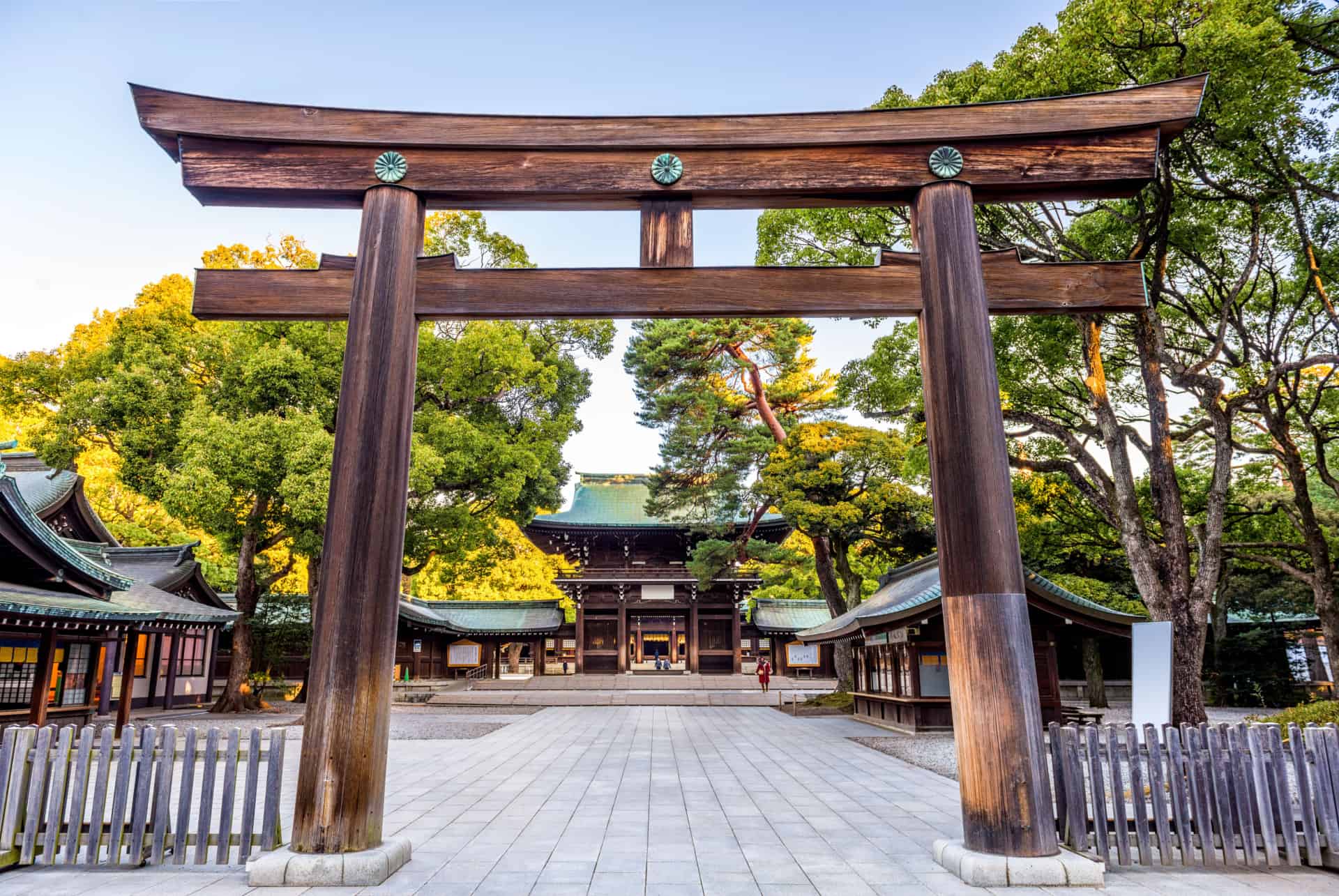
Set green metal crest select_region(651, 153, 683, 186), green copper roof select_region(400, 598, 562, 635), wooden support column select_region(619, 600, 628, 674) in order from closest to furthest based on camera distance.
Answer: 1. green metal crest select_region(651, 153, 683, 186)
2. wooden support column select_region(619, 600, 628, 674)
3. green copper roof select_region(400, 598, 562, 635)

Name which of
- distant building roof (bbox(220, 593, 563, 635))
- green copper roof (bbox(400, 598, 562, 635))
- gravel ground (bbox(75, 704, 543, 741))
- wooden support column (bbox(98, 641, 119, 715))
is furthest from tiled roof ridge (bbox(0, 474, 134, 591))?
green copper roof (bbox(400, 598, 562, 635))

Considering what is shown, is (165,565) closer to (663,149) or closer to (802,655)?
(663,149)

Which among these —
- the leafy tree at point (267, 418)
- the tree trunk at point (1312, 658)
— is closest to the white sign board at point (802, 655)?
the leafy tree at point (267, 418)

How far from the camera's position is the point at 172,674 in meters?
21.5

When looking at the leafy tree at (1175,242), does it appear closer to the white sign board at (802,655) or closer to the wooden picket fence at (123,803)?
the wooden picket fence at (123,803)

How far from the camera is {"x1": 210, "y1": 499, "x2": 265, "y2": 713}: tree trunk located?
59.5ft

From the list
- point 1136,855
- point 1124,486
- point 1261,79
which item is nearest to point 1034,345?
point 1124,486

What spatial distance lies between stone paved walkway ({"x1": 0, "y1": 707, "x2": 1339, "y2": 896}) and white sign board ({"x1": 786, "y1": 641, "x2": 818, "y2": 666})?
62.0 ft

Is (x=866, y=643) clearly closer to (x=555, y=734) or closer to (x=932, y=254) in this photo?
(x=555, y=734)

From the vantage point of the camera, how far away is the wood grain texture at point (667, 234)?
18.5 feet

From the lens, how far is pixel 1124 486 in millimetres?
10898

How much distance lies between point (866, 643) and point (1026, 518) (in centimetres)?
522

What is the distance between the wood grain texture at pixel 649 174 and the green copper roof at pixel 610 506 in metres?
22.3

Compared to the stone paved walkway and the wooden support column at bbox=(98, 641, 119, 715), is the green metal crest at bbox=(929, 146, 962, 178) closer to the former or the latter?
the stone paved walkway
